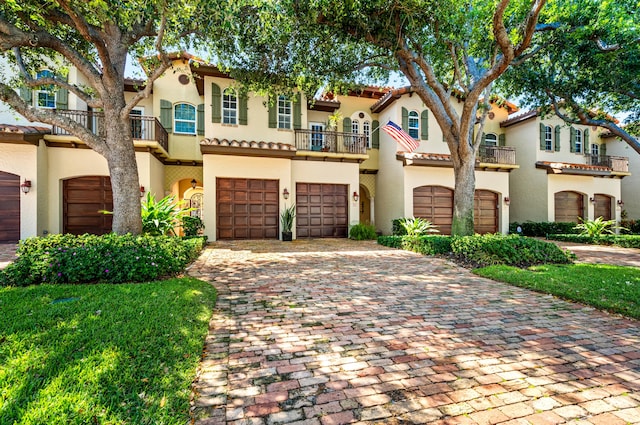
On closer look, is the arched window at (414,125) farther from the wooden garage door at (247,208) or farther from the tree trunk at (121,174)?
the tree trunk at (121,174)

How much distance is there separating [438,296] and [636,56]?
1274 centimetres

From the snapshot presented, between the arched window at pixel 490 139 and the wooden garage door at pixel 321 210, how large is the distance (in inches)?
386

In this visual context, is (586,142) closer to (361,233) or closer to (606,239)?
(606,239)

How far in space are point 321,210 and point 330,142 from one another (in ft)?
11.2

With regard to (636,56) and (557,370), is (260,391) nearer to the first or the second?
(557,370)

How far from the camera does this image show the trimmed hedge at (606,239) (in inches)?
492

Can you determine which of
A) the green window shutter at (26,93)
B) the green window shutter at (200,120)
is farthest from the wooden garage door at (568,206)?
the green window shutter at (26,93)

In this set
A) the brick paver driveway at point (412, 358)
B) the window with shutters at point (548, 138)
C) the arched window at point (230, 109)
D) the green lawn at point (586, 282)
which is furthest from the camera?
the window with shutters at point (548, 138)

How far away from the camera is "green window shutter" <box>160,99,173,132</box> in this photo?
571 inches

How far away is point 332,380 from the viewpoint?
268 cm

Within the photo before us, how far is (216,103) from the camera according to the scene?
13.4 metres

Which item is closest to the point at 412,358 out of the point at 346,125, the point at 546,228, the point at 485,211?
the point at 346,125

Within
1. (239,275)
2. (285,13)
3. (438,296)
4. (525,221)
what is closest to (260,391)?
(438,296)

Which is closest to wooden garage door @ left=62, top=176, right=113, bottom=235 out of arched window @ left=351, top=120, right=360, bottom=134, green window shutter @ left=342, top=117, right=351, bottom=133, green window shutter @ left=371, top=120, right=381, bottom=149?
green window shutter @ left=342, top=117, right=351, bottom=133
